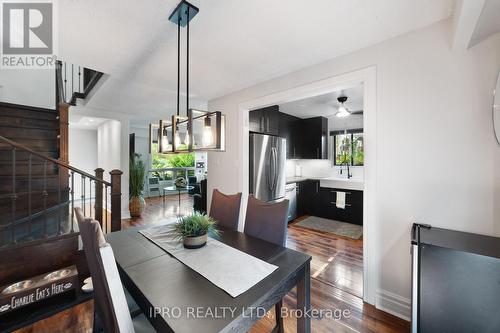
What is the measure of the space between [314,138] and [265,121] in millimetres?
1608

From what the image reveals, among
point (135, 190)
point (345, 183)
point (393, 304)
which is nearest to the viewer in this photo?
point (393, 304)

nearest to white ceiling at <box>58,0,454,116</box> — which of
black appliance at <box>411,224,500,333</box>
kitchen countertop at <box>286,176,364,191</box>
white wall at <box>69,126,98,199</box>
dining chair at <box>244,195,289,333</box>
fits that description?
dining chair at <box>244,195,289,333</box>

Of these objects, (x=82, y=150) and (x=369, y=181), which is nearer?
(x=369, y=181)

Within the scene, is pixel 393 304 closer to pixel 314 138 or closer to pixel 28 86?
pixel 314 138

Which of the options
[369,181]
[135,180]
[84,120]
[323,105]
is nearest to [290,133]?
[323,105]

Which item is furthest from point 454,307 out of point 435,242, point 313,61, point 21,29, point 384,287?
point 21,29

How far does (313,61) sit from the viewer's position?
2240mm

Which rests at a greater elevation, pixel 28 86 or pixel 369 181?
pixel 28 86

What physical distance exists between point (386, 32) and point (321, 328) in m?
2.50

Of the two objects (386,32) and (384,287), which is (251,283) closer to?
(384,287)

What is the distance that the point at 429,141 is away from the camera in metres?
1.67

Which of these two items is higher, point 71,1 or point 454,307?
point 71,1

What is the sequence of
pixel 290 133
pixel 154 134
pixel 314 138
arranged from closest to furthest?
pixel 154 134
pixel 290 133
pixel 314 138

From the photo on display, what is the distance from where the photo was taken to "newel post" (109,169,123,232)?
2707 mm
